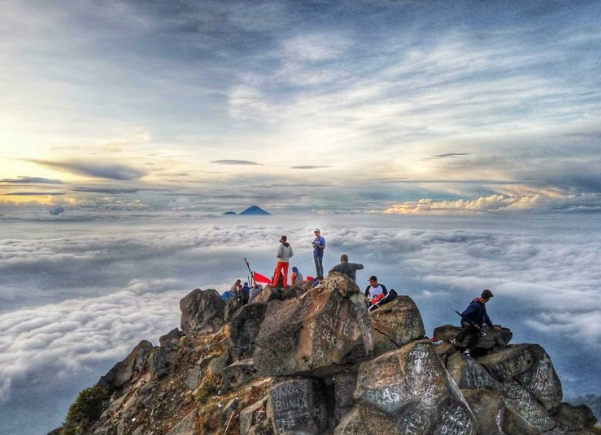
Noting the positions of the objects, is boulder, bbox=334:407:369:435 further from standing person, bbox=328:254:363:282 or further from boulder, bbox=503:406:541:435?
standing person, bbox=328:254:363:282

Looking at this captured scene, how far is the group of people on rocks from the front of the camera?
2011cm

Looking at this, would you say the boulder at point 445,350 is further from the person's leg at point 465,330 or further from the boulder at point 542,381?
the boulder at point 542,381

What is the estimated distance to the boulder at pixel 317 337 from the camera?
1825 cm

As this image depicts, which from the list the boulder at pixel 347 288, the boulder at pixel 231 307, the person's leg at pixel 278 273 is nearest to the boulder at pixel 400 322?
the boulder at pixel 347 288

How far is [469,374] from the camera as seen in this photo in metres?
19.0

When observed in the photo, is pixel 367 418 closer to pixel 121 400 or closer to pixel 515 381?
pixel 515 381

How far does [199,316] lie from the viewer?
34.9 metres

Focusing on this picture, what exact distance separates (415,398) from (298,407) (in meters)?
6.13

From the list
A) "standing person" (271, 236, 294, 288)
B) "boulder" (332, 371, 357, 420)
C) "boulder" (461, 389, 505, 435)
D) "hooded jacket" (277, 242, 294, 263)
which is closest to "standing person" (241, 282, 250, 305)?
"standing person" (271, 236, 294, 288)

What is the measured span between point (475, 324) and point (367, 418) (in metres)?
8.85

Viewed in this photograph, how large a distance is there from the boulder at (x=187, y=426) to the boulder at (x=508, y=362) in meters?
16.3

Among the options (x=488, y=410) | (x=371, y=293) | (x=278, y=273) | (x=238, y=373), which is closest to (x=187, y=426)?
(x=238, y=373)

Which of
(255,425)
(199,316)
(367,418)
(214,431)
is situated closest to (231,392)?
(214,431)

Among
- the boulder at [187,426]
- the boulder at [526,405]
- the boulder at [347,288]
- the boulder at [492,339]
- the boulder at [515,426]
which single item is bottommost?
the boulder at [187,426]
